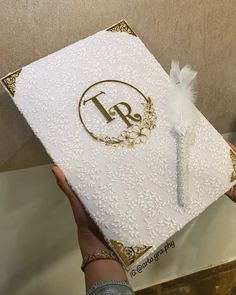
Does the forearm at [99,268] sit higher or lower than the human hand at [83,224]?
lower

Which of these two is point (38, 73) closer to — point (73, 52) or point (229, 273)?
point (73, 52)

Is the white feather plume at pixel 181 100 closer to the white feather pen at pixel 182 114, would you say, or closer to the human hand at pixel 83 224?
the white feather pen at pixel 182 114

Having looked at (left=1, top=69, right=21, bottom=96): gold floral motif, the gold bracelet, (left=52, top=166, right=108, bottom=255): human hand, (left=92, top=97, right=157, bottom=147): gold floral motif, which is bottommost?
the gold bracelet

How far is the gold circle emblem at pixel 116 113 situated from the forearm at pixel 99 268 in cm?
19

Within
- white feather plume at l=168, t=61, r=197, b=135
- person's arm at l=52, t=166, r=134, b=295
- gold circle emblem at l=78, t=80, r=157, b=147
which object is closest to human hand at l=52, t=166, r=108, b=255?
person's arm at l=52, t=166, r=134, b=295

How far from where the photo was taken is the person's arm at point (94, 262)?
69cm

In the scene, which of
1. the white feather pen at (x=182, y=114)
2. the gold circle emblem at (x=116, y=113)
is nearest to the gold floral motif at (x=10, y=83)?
the gold circle emblem at (x=116, y=113)

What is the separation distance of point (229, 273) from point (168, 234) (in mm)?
486

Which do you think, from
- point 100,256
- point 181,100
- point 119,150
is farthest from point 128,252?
point 181,100

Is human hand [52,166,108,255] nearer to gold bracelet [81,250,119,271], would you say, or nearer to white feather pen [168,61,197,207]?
gold bracelet [81,250,119,271]

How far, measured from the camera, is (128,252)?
0.67 metres

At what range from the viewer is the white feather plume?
29.5 inches

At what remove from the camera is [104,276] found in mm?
706

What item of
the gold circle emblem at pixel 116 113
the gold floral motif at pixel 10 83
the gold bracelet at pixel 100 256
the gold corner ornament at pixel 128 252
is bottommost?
the gold corner ornament at pixel 128 252
